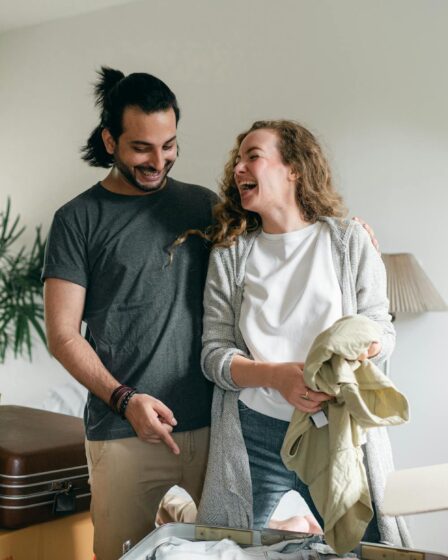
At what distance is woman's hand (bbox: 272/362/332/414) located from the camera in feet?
4.41

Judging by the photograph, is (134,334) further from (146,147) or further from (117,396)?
(146,147)

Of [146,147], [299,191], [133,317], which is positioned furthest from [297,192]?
[133,317]

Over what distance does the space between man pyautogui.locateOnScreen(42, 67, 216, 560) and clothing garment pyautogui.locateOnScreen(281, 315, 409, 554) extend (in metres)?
0.49

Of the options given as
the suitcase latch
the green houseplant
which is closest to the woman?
the suitcase latch

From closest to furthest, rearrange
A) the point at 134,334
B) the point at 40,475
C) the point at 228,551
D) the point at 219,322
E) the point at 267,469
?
the point at 228,551, the point at 267,469, the point at 219,322, the point at 134,334, the point at 40,475

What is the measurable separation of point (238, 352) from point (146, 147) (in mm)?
584

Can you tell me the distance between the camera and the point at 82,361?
5.76ft

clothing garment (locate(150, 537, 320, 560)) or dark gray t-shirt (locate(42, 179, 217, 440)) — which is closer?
clothing garment (locate(150, 537, 320, 560))

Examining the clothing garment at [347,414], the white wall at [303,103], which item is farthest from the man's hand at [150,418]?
the white wall at [303,103]

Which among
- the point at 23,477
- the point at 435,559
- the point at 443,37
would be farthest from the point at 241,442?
the point at 443,37

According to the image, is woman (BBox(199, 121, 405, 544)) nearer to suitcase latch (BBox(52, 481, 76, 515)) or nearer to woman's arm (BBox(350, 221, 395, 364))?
woman's arm (BBox(350, 221, 395, 364))

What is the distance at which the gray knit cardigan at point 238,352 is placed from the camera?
4.89 feet

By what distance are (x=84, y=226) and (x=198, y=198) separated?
12.4 inches

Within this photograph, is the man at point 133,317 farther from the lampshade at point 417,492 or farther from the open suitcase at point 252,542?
the lampshade at point 417,492
